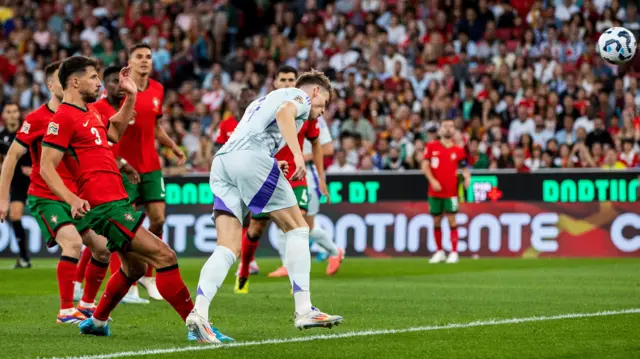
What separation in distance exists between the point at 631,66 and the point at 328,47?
692 centimetres

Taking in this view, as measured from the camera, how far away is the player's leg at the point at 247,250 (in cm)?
1265

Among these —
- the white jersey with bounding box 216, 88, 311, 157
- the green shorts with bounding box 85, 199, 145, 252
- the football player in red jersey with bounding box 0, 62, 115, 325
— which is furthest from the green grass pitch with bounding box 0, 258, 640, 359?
the white jersey with bounding box 216, 88, 311, 157

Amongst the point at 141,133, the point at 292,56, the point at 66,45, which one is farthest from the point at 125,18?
the point at 141,133

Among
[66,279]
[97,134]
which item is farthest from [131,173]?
[97,134]

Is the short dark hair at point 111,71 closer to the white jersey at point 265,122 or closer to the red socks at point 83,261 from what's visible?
the red socks at point 83,261

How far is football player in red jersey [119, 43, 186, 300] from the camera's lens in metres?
12.0

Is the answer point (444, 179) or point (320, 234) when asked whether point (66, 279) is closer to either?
point (320, 234)

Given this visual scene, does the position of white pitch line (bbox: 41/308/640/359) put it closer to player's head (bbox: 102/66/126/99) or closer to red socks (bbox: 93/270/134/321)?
red socks (bbox: 93/270/134/321)

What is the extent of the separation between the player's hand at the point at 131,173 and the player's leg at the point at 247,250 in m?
1.59

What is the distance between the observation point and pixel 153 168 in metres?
12.1

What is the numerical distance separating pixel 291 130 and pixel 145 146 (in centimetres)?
402

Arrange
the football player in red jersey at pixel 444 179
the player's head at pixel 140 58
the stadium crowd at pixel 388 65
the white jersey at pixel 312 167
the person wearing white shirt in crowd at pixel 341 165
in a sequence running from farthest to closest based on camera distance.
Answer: the stadium crowd at pixel 388 65 → the person wearing white shirt in crowd at pixel 341 165 → the football player in red jersey at pixel 444 179 → the white jersey at pixel 312 167 → the player's head at pixel 140 58

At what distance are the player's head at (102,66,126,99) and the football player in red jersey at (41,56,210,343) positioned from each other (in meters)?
2.30

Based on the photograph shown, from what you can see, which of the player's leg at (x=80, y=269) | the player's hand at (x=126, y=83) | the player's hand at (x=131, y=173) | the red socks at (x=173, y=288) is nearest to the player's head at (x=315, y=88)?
the player's hand at (x=126, y=83)
